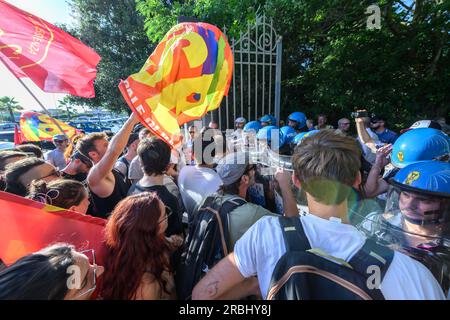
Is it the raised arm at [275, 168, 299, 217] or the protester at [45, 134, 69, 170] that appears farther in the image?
the protester at [45, 134, 69, 170]

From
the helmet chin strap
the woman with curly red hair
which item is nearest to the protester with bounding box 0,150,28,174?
the woman with curly red hair

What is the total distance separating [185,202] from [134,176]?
909 mm

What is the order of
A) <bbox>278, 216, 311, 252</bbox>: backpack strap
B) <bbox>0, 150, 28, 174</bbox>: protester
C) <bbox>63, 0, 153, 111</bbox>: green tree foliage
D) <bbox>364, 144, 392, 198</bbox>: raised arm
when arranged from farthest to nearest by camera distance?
<bbox>63, 0, 153, 111</bbox>: green tree foliage → <bbox>0, 150, 28, 174</bbox>: protester → <bbox>364, 144, 392, 198</bbox>: raised arm → <bbox>278, 216, 311, 252</bbox>: backpack strap

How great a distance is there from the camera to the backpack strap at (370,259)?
2.90ft

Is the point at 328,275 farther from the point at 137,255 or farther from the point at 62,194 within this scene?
the point at 62,194

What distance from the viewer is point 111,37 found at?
41.0ft

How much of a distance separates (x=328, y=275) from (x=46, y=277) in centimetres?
99

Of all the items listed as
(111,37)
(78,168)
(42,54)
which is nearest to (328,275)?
(78,168)

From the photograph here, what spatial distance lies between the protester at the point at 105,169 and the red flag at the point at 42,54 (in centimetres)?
62

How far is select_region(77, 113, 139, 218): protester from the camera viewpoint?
1993 millimetres

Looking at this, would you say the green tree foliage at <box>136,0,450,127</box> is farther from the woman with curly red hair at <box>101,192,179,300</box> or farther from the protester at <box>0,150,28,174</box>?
the woman with curly red hair at <box>101,192,179,300</box>

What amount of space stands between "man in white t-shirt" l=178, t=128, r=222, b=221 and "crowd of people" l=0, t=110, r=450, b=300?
0.01 meters

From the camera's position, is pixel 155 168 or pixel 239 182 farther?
pixel 155 168

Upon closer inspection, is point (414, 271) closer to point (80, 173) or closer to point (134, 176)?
point (134, 176)
